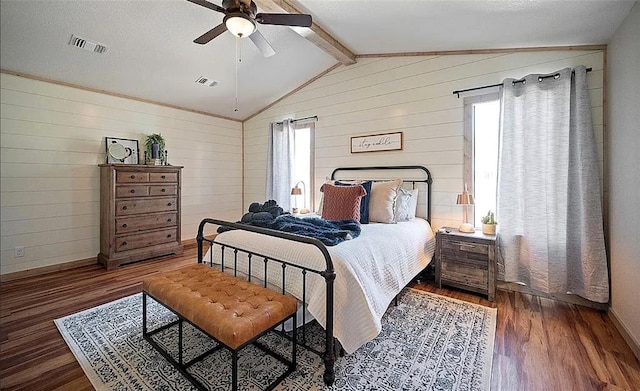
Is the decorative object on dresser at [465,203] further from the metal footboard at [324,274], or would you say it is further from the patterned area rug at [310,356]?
the metal footboard at [324,274]

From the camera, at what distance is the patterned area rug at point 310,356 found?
5.51 feet

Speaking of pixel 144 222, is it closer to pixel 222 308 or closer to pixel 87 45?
pixel 87 45

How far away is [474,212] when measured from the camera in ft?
10.7

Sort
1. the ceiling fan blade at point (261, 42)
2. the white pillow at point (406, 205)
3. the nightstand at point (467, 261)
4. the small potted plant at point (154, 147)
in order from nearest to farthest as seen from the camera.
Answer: the ceiling fan blade at point (261, 42) → the nightstand at point (467, 261) → the white pillow at point (406, 205) → the small potted plant at point (154, 147)

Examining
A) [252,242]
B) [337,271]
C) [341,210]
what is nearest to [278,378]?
[337,271]

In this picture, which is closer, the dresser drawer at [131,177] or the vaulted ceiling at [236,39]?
the vaulted ceiling at [236,39]

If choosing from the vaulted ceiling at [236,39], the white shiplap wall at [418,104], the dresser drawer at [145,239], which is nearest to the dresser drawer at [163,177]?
the dresser drawer at [145,239]

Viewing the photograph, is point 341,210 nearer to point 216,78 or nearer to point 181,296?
point 181,296

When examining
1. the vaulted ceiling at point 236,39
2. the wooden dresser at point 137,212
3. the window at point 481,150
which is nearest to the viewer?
the vaulted ceiling at point 236,39

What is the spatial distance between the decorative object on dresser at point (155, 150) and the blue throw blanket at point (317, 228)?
2.38 meters

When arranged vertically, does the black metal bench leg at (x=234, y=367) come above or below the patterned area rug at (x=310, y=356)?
above

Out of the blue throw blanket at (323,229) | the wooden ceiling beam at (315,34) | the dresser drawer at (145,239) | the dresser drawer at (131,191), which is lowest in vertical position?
the dresser drawer at (145,239)

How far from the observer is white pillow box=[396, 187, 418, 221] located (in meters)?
3.26

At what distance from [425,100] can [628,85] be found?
1.78 metres
